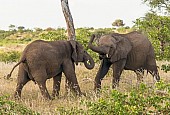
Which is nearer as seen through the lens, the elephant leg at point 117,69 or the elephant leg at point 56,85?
the elephant leg at point 56,85

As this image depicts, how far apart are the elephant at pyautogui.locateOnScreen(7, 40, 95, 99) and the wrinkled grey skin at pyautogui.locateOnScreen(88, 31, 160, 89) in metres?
0.69

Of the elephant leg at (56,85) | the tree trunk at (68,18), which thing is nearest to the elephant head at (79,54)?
the elephant leg at (56,85)

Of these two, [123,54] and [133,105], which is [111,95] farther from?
[123,54]

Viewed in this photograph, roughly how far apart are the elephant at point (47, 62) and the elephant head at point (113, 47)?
723 millimetres

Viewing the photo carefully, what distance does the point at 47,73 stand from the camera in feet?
30.8

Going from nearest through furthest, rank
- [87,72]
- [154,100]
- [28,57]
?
[154,100]
[28,57]
[87,72]

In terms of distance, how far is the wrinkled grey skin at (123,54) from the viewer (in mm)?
9828

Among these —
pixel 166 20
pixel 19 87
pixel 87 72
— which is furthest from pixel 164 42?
pixel 19 87

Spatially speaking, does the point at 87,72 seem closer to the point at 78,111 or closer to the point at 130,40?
the point at 130,40

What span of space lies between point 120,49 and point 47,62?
1935 millimetres

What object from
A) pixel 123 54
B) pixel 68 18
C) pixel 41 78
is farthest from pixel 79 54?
pixel 68 18

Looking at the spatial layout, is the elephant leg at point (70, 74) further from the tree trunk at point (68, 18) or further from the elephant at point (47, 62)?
the tree trunk at point (68, 18)

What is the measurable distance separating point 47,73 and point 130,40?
2613mm

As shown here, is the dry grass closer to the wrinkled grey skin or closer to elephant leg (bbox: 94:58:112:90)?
elephant leg (bbox: 94:58:112:90)
